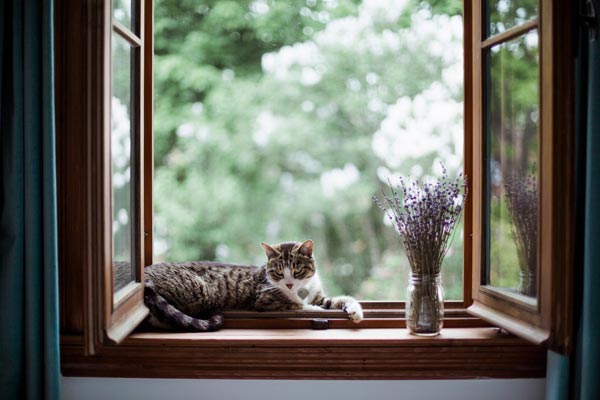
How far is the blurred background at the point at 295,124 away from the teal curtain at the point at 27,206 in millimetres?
1709

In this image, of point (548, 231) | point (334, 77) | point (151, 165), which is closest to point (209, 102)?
point (334, 77)

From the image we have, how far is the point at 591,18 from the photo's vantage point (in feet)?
4.96

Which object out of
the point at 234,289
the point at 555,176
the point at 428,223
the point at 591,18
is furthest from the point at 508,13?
the point at 234,289

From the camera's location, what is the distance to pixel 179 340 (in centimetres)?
184

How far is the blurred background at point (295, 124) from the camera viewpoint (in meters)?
3.43

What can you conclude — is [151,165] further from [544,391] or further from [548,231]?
[544,391]

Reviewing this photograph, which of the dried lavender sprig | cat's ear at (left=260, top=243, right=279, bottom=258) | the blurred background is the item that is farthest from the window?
the blurred background

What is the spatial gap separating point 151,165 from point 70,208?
442 mm

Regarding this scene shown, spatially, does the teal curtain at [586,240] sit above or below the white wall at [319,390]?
above

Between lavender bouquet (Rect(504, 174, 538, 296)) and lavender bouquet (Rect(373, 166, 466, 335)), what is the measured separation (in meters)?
0.20

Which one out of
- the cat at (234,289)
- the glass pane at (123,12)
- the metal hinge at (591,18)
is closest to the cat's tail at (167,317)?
the cat at (234,289)

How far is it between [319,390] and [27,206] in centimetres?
107

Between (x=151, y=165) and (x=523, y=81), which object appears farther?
(x=151, y=165)

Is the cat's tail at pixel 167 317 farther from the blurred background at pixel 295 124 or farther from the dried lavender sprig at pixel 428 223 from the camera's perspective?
the blurred background at pixel 295 124
